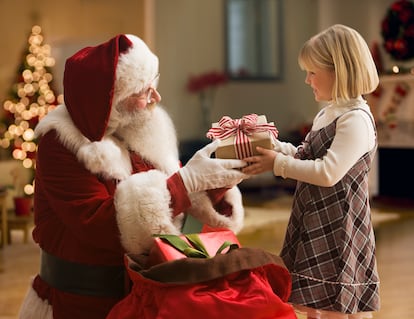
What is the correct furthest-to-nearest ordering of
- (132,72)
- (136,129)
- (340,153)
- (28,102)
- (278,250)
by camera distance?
(28,102)
(278,250)
(136,129)
(132,72)
(340,153)

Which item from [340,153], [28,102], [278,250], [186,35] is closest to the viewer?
[340,153]

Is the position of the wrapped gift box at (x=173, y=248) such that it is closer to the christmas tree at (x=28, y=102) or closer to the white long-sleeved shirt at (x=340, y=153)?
the white long-sleeved shirt at (x=340, y=153)

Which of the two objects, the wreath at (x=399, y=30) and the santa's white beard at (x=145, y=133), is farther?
the wreath at (x=399, y=30)

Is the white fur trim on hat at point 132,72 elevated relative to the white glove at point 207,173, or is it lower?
elevated

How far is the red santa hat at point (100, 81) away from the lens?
215 centimetres

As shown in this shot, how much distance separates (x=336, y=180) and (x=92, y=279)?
32.0 inches

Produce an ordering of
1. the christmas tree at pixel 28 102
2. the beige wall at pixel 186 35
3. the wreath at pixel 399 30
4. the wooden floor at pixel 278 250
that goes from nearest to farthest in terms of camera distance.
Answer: the wooden floor at pixel 278 250
the christmas tree at pixel 28 102
the wreath at pixel 399 30
the beige wall at pixel 186 35

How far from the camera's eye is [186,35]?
354 inches

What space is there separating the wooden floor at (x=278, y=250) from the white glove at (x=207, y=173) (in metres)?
1.78

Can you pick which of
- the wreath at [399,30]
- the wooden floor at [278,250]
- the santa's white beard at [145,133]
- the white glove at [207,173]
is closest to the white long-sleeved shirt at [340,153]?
the white glove at [207,173]

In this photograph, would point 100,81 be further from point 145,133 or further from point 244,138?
point 244,138

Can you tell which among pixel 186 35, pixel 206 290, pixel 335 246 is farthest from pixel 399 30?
pixel 206 290

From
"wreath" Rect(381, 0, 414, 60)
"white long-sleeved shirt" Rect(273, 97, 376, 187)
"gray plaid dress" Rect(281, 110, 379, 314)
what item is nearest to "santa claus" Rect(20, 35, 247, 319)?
"white long-sleeved shirt" Rect(273, 97, 376, 187)

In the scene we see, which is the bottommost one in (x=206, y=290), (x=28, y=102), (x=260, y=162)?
(x=28, y=102)
